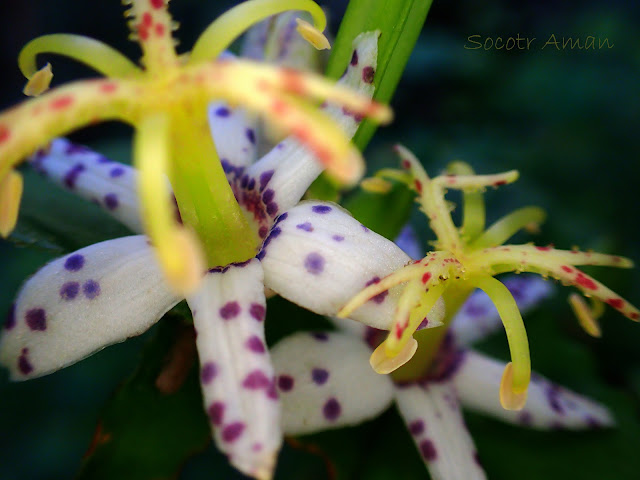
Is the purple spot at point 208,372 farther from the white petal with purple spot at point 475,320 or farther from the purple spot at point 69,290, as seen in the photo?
the white petal with purple spot at point 475,320

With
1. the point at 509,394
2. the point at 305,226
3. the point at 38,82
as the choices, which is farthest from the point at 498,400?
the point at 38,82

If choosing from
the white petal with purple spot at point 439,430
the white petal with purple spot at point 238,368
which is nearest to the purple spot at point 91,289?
the white petal with purple spot at point 238,368

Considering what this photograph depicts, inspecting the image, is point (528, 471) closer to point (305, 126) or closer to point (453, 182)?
point (453, 182)

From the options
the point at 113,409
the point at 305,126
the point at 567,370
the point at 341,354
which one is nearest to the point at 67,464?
the point at 113,409

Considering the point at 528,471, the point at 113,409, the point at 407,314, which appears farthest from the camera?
the point at 528,471

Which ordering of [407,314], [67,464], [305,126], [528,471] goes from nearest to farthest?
[305,126]
[407,314]
[528,471]
[67,464]

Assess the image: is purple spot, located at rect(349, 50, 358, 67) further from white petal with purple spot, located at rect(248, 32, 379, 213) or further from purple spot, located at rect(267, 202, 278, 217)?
purple spot, located at rect(267, 202, 278, 217)
